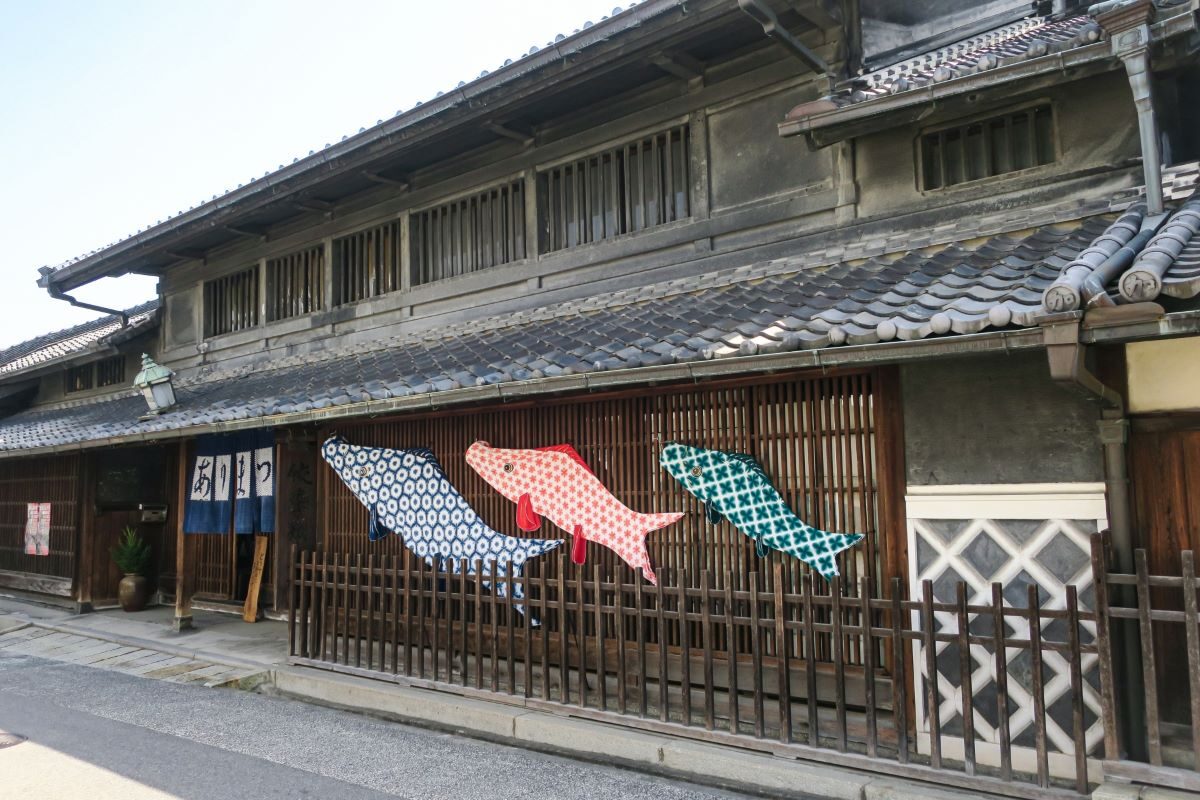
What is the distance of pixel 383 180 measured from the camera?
1099 cm

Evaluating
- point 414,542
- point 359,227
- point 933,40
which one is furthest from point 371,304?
point 933,40

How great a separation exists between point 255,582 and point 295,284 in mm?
4713

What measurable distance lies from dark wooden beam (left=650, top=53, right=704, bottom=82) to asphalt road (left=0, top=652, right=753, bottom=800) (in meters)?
6.40

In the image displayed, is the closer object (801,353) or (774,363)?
(801,353)

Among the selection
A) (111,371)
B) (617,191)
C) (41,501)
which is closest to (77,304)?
(111,371)

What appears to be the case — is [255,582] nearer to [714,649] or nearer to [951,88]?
[714,649]

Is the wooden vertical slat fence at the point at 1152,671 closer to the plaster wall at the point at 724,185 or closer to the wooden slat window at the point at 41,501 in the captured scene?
the plaster wall at the point at 724,185

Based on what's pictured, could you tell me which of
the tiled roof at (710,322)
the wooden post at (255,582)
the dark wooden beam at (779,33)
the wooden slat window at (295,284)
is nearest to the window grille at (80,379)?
the wooden slat window at (295,284)

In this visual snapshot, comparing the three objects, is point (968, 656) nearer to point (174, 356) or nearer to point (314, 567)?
point (314, 567)

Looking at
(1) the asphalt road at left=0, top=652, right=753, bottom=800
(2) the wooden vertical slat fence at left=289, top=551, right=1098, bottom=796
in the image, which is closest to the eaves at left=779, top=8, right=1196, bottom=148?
(2) the wooden vertical slat fence at left=289, top=551, right=1098, bottom=796

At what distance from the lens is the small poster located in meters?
15.3

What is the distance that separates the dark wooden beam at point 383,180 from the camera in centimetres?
1081

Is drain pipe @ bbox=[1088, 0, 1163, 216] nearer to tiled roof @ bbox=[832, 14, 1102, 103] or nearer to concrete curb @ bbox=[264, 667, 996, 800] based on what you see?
tiled roof @ bbox=[832, 14, 1102, 103]

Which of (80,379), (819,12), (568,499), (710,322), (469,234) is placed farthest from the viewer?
(80,379)
